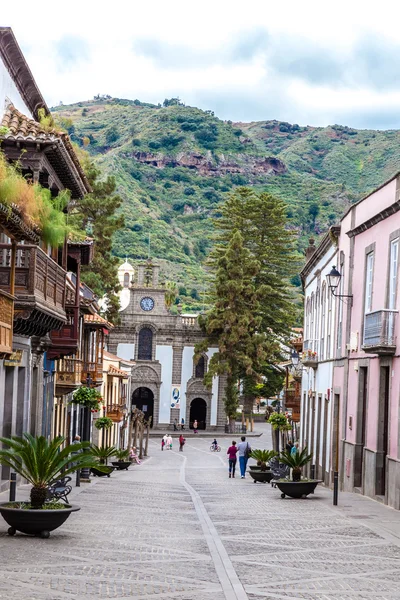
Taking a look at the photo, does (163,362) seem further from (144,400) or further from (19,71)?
(19,71)

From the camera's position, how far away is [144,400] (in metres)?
85.7

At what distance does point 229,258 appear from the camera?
260ft

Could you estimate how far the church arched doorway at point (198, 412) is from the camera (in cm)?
8494

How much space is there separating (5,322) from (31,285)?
2.71m

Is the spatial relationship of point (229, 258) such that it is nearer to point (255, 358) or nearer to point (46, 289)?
point (255, 358)

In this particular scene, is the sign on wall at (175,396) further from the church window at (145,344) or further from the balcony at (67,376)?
the balcony at (67,376)

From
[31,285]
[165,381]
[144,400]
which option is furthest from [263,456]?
[144,400]

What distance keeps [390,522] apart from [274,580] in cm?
798

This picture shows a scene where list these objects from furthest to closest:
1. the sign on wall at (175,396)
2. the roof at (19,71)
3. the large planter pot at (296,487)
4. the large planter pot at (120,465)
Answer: the sign on wall at (175,396), the large planter pot at (120,465), the large planter pot at (296,487), the roof at (19,71)

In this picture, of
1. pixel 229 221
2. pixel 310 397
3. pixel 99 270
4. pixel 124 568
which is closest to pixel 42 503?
pixel 124 568

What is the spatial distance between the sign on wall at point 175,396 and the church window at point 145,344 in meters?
3.51

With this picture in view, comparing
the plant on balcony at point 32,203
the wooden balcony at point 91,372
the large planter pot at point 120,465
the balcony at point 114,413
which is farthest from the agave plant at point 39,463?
the balcony at point 114,413

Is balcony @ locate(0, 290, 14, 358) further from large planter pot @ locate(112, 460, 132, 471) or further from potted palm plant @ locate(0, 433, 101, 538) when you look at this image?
large planter pot @ locate(112, 460, 132, 471)

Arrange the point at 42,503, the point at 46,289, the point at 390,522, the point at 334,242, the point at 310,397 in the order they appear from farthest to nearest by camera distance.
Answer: the point at 310,397, the point at 334,242, the point at 46,289, the point at 390,522, the point at 42,503
